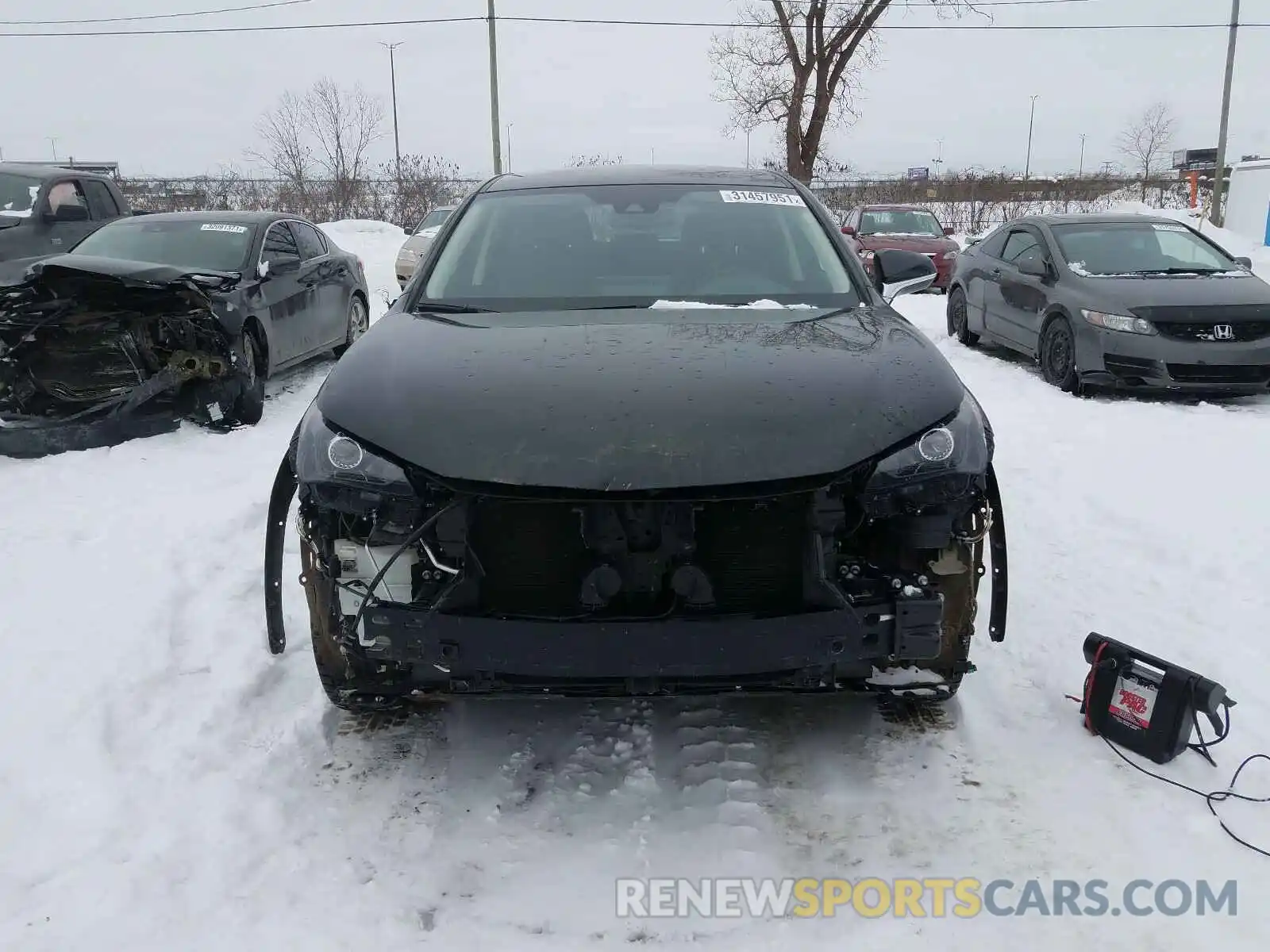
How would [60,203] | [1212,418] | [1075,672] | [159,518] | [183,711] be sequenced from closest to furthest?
[183,711]
[1075,672]
[159,518]
[1212,418]
[60,203]

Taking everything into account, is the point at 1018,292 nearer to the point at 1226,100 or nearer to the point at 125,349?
the point at 125,349

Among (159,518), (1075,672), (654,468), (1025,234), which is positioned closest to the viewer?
(654,468)

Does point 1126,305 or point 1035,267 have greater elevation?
point 1035,267

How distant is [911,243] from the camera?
15.4 meters

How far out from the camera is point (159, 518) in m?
4.86

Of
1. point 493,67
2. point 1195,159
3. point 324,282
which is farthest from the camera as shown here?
point 1195,159

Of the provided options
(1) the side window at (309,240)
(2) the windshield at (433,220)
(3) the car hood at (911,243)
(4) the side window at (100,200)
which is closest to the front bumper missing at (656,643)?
(1) the side window at (309,240)

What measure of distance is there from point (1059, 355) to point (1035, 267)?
102 centimetres

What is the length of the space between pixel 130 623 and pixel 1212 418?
7.01 metres

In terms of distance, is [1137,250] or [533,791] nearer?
[533,791]

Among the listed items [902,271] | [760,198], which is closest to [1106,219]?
[902,271]

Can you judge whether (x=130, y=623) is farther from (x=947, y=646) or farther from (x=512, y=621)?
(x=947, y=646)

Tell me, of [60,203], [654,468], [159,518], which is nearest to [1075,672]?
[654,468]

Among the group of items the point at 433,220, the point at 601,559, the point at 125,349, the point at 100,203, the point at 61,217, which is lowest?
the point at 125,349
